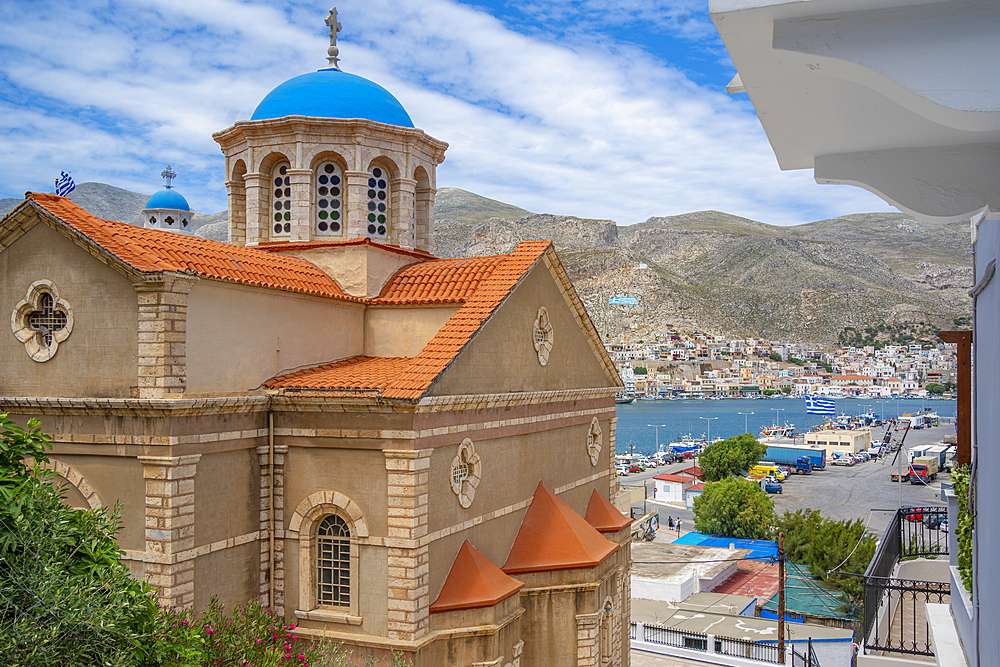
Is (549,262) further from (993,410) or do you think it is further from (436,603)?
(993,410)

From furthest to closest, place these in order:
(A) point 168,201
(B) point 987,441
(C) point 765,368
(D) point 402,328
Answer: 1. (C) point 765,368
2. (A) point 168,201
3. (D) point 402,328
4. (B) point 987,441

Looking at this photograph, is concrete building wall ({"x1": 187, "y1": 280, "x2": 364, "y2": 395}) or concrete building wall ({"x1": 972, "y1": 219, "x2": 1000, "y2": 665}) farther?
concrete building wall ({"x1": 187, "y1": 280, "x2": 364, "y2": 395})

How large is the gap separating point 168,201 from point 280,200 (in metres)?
15.0

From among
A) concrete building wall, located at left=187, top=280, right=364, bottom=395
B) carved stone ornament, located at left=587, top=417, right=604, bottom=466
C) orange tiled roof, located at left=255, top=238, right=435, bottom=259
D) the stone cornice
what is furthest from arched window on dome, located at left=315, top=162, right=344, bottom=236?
carved stone ornament, located at left=587, top=417, right=604, bottom=466

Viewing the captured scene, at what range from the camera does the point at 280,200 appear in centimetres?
1697

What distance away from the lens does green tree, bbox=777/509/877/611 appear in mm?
33750

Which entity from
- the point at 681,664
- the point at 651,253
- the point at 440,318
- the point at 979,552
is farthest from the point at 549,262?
the point at 651,253

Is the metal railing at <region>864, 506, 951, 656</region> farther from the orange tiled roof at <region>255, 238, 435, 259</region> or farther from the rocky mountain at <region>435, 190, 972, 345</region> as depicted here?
the rocky mountain at <region>435, 190, 972, 345</region>

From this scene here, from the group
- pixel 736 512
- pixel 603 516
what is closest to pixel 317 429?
pixel 603 516

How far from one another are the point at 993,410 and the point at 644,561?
36.6m

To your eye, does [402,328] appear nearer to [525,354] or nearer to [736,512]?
[525,354]

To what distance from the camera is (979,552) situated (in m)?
6.45

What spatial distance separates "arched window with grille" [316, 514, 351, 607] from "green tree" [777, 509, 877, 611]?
26677mm

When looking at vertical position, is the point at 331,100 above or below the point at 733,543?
above
